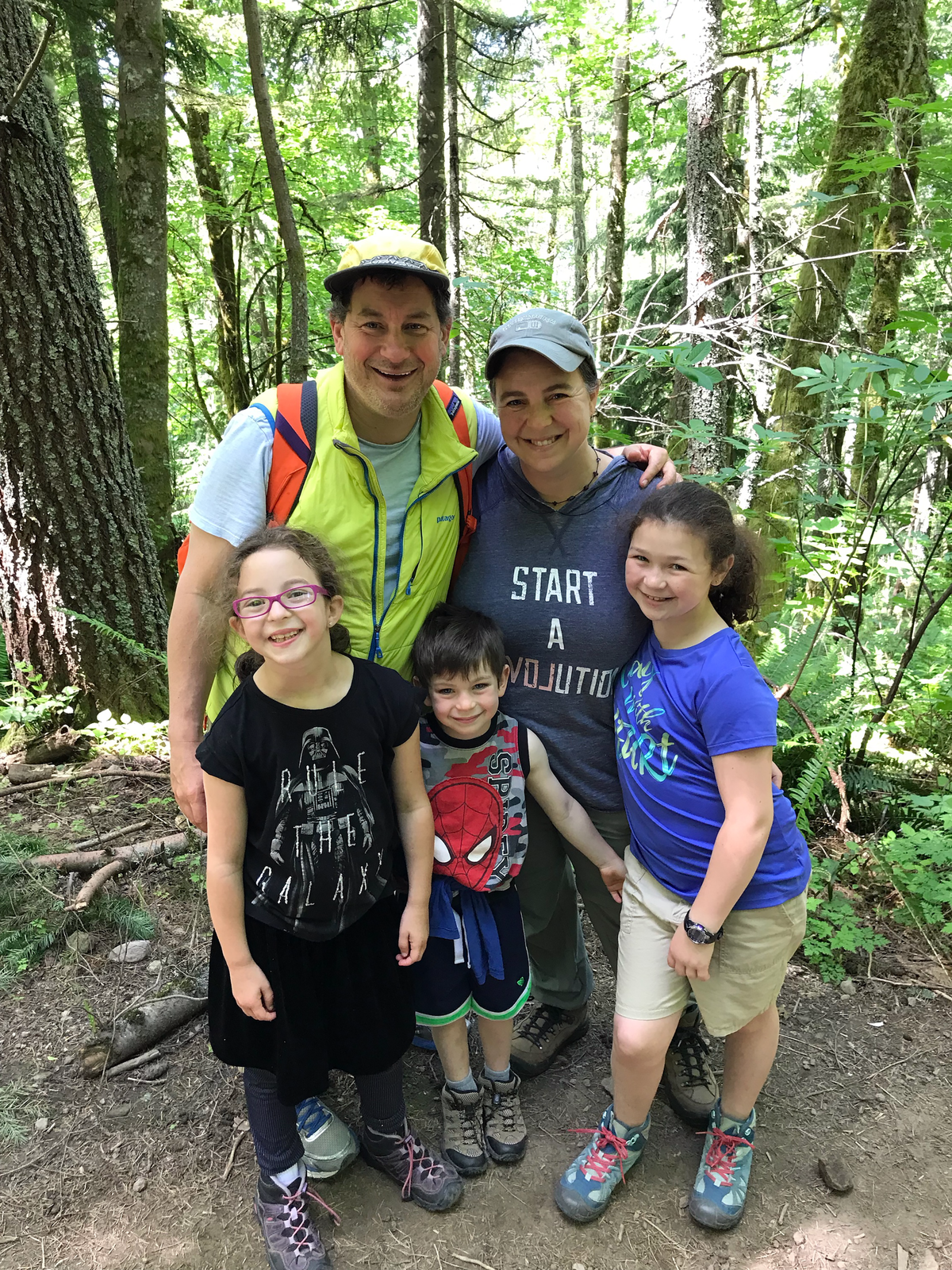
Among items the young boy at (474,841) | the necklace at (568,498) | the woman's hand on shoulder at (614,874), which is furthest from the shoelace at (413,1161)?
the necklace at (568,498)

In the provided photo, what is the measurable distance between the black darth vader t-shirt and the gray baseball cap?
939mm

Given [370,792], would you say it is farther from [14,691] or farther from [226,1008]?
[14,691]

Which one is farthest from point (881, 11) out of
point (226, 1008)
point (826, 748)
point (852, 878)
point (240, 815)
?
point (226, 1008)

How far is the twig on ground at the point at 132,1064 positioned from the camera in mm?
2471

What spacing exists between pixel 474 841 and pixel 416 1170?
1.00 m

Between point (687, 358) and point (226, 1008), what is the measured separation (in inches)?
112

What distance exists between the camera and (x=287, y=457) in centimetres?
196

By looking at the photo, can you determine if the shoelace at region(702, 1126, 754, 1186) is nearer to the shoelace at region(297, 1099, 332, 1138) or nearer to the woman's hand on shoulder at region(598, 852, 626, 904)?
the woman's hand on shoulder at region(598, 852, 626, 904)

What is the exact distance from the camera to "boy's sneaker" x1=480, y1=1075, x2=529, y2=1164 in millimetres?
2289

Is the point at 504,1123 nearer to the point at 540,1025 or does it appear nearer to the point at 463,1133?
the point at 463,1133

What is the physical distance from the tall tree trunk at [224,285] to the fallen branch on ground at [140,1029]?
10693 mm

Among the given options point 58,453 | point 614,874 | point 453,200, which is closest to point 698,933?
point 614,874

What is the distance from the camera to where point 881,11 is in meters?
5.49

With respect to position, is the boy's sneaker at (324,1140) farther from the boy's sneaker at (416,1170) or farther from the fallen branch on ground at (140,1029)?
the fallen branch on ground at (140,1029)
